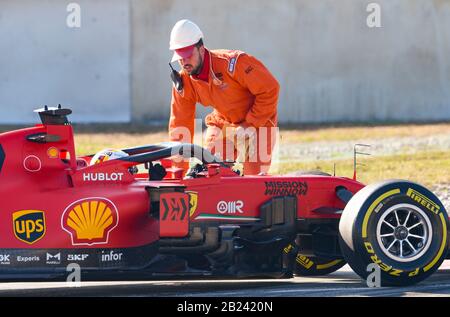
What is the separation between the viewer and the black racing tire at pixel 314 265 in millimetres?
9320

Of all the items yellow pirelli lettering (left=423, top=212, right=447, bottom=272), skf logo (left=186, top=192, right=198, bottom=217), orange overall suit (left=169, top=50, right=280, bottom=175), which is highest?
orange overall suit (left=169, top=50, right=280, bottom=175)

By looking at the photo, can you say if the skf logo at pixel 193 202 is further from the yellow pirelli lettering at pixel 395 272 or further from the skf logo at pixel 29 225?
the yellow pirelli lettering at pixel 395 272

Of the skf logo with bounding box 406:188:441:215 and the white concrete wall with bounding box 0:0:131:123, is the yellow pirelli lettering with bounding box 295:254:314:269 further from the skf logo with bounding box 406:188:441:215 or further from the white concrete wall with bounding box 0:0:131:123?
the white concrete wall with bounding box 0:0:131:123

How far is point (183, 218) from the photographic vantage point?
8.35m

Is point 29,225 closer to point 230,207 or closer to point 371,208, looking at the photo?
point 230,207

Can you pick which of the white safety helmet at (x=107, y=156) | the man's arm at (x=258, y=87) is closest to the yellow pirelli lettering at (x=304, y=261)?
the man's arm at (x=258, y=87)

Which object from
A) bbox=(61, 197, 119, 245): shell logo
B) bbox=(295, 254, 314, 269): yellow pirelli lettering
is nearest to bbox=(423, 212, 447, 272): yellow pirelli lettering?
bbox=(295, 254, 314, 269): yellow pirelli lettering

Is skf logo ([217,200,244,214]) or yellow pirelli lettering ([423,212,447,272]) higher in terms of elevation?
skf logo ([217,200,244,214])

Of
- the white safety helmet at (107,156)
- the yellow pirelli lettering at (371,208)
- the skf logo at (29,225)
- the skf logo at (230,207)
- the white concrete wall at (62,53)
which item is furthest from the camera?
the white concrete wall at (62,53)

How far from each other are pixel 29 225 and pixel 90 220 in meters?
0.44

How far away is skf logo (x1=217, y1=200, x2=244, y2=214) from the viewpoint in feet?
27.8

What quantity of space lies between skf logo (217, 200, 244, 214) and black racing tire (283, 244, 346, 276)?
996 millimetres
